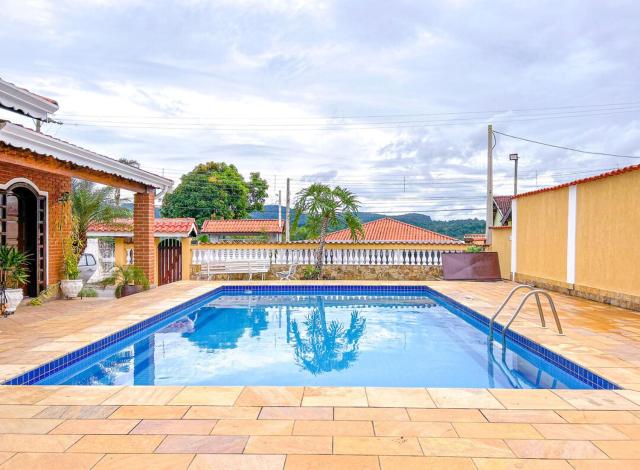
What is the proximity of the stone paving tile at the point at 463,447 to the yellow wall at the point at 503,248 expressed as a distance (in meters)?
11.1

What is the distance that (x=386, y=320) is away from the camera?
8781 mm

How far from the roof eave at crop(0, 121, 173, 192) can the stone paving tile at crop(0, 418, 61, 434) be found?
3803 millimetres

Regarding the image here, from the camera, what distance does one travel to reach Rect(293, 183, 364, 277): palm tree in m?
13.3

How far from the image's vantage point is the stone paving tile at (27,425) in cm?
303

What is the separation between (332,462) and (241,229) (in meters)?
39.0

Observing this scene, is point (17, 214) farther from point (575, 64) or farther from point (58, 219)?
point (575, 64)

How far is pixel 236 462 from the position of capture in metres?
2.60

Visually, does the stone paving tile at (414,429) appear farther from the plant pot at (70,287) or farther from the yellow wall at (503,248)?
the yellow wall at (503,248)

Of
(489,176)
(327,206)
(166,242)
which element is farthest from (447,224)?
(166,242)

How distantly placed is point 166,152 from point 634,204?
999 inches

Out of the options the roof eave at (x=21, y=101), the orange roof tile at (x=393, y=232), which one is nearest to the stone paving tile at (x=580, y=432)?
the roof eave at (x=21, y=101)

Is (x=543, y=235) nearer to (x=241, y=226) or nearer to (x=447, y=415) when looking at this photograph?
(x=447, y=415)

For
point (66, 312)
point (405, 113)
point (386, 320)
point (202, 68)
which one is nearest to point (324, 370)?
point (386, 320)

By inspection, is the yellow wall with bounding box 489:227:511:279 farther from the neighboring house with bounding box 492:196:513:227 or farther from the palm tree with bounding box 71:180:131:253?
the neighboring house with bounding box 492:196:513:227
